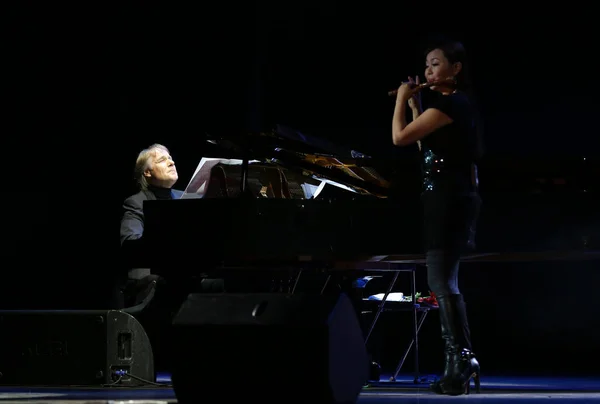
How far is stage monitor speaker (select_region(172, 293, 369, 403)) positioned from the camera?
117 inches

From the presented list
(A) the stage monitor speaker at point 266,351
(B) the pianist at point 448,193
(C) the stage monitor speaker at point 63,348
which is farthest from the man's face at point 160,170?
(A) the stage monitor speaker at point 266,351

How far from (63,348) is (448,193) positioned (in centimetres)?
213

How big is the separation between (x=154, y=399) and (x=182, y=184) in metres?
3.24

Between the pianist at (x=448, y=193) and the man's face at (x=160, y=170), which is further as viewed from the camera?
the man's face at (x=160, y=170)

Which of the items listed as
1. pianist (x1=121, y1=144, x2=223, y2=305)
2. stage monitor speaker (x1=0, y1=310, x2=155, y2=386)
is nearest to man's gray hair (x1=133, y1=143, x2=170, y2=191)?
pianist (x1=121, y1=144, x2=223, y2=305)

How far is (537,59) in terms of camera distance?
6.24 m

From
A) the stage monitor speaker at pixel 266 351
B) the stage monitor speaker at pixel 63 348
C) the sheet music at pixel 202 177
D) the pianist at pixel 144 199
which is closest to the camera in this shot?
the stage monitor speaker at pixel 266 351

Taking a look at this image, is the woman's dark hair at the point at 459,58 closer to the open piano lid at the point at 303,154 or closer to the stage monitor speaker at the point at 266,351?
the open piano lid at the point at 303,154

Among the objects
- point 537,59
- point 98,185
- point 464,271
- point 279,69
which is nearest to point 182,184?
point 98,185

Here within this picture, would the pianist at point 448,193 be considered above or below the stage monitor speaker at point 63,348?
above

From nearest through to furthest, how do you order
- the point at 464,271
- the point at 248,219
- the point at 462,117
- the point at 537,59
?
the point at 462,117 → the point at 248,219 → the point at 537,59 → the point at 464,271

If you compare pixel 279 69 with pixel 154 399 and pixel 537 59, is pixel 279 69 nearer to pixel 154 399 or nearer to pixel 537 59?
pixel 537 59

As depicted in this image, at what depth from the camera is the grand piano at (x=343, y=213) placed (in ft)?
12.5

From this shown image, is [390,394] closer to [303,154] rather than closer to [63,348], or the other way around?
[303,154]
